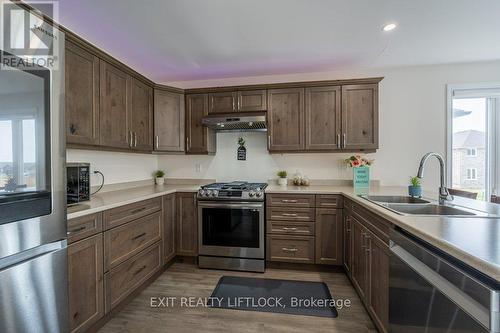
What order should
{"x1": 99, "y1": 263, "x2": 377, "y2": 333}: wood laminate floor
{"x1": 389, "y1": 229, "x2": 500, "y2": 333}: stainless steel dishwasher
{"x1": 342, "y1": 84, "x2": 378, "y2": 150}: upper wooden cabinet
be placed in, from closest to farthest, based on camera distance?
{"x1": 389, "y1": 229, "x2": 500, "y2": 333}: stainless steel dishwasher → {"x1": 99, "y1": 263, "x2": 377, "y2": 333}: wood laminate floor → {"x1": 342, "y1": 84, "x2": 378, "y2": 150}: upper wooden cabinet

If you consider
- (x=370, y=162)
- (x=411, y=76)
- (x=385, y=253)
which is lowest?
(x=385, y=253)

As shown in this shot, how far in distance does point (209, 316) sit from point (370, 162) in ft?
8.03

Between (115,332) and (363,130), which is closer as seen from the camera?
(115,332)

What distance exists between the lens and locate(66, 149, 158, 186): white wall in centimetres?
236

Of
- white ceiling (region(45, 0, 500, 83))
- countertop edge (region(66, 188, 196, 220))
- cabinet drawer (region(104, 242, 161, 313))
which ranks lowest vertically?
cabinet drawer (region(104, 242, 161, 313))

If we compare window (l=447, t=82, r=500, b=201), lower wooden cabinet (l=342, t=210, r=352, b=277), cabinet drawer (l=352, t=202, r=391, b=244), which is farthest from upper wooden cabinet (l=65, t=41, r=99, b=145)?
window (l=447, t=82, r=500, b=201)

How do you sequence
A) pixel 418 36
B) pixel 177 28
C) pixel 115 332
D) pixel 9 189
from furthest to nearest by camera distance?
pixel 418 36 < pixel 177 28 < pixel 115 332 < pixel 9 189

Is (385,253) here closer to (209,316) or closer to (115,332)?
(209,316)

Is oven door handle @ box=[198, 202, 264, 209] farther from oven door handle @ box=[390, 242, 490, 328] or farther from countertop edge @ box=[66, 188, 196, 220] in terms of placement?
oven door handle @ box=[390, 242, 490, 328]

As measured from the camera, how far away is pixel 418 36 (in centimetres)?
232

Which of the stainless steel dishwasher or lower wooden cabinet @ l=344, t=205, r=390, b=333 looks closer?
the stainless steel dishwasher

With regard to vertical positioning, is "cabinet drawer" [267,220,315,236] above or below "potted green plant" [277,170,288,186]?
below

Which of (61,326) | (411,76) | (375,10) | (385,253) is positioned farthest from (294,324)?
(411,76)

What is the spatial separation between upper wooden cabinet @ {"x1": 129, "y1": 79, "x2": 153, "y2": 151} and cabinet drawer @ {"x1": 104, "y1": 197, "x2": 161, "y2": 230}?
0.70 meters
